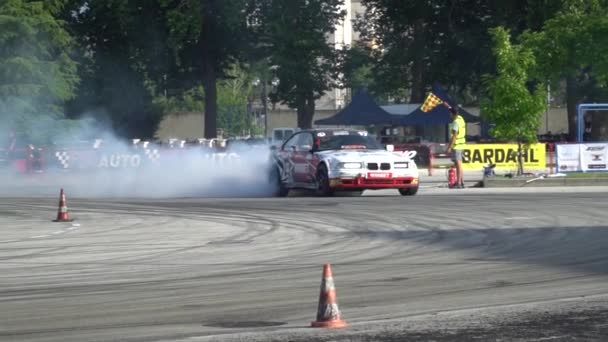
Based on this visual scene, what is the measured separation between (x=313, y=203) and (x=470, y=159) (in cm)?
1256

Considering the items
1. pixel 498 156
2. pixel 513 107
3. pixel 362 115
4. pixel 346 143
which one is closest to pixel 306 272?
pixel 346 143

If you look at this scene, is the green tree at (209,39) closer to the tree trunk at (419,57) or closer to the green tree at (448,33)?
the green tree at (448,33)

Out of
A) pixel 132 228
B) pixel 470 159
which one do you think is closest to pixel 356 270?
pixel 132 228

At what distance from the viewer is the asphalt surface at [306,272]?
32.2 ft

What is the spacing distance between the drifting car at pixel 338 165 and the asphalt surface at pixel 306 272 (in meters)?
2.05

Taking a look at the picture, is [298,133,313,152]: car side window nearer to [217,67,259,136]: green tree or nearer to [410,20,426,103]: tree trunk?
[410,20,426,103]: tree trunk

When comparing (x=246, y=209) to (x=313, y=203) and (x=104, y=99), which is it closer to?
(x=313, y=203)

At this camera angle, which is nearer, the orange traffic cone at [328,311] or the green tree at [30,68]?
the orange traffic cone at [328,311]

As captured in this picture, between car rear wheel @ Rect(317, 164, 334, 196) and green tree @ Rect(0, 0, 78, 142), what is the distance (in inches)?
1065

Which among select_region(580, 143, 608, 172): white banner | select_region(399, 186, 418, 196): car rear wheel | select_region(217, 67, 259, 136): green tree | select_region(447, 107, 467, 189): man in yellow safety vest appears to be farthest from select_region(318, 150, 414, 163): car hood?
select_region(217, 67, 259, 136): green tree

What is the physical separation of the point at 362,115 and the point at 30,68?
14267 mm

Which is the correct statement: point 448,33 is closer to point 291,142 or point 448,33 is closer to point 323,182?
point 291,142

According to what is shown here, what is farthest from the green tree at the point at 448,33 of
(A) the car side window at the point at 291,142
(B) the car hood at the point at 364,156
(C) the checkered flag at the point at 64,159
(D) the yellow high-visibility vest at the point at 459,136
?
(B) the car hood at the point at 364,156

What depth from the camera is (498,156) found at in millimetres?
35688
